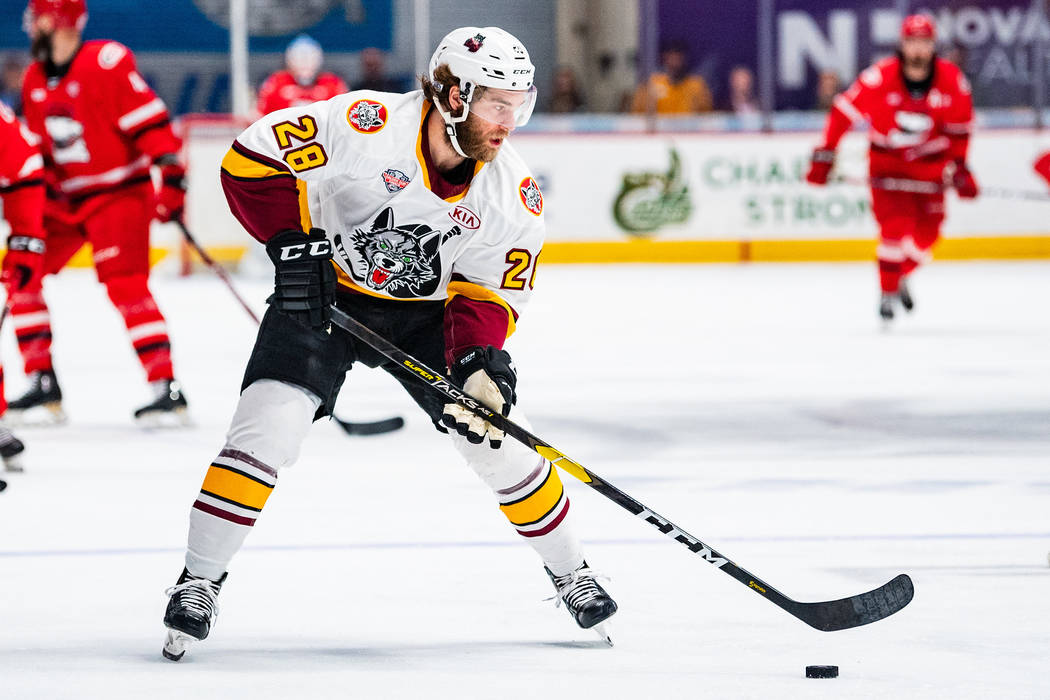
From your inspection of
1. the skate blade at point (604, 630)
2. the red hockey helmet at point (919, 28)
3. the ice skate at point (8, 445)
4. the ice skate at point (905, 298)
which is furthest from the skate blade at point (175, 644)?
the red hockey helmet at point (919, 28)

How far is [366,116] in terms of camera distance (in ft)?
8.74

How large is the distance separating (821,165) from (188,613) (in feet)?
18.8

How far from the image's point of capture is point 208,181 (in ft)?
33.7

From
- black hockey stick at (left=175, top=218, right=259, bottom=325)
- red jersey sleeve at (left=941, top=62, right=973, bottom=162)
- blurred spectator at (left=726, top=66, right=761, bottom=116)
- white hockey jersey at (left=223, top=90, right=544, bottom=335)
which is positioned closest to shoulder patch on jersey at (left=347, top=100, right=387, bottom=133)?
white hockey jersey at (left=223, top=90, right=544, bottom=335)

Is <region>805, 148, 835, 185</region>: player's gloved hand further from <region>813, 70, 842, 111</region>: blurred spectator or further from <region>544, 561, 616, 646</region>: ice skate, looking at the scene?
<region>544, 561, 616, 646</region>: ice skate

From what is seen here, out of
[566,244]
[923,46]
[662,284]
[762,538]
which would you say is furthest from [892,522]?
[566,244]

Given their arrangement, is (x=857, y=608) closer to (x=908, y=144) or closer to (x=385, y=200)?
(x=385, y=200)

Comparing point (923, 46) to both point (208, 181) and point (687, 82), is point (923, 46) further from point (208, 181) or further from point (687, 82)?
point (208, 181)

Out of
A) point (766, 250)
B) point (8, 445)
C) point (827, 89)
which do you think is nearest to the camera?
point (8, 445)

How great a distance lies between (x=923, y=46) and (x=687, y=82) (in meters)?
3.58

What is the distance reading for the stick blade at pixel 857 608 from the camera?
Answer: 2.69m

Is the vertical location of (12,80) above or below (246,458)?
above

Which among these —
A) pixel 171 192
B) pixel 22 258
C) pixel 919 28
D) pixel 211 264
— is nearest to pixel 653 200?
pixel 919 28

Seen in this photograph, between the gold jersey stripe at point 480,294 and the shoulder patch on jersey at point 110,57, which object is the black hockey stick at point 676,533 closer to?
the gold jersey stripe at point 480,294
